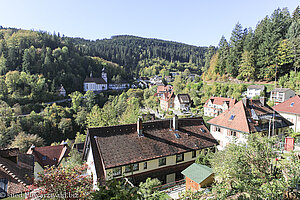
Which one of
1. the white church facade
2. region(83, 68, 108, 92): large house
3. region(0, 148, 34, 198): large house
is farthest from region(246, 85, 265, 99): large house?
region(83, 68, 108, 92): large house

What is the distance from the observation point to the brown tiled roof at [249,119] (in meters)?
20.4

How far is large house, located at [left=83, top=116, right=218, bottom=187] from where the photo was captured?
→ 47.1 ft

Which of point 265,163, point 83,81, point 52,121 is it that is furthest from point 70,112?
point 265,163

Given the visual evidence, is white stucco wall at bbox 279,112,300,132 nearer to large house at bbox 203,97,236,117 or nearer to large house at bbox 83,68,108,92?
large house at bbox 203,97,236,117

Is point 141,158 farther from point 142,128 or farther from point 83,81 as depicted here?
point 83,81

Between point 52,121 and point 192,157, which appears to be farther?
point 52,121

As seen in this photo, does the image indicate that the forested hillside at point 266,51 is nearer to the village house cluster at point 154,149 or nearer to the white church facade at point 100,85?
the village house cluster at point 154,149

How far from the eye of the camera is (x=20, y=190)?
27.3 ft

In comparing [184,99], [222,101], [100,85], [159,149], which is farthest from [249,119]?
[100,85]

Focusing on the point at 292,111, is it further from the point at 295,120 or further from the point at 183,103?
the point at 183,103

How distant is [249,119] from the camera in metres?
21.0

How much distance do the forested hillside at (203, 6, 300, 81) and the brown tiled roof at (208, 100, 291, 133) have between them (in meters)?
27.0

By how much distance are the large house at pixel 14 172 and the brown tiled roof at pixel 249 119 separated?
20939 mm

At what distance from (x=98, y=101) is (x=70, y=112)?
20377 millimetres
